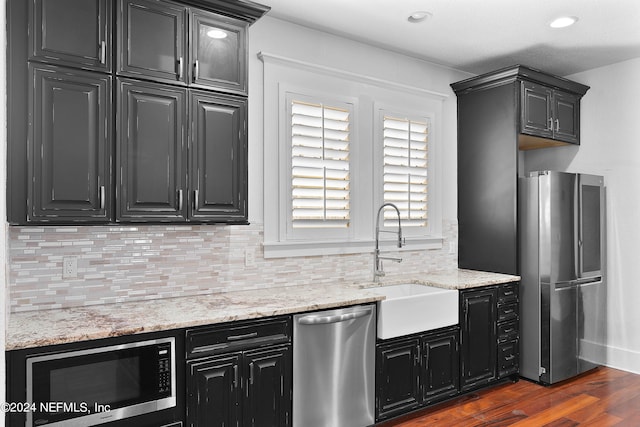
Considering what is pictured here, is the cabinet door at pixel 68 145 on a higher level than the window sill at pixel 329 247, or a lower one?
higher

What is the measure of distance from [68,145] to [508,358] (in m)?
3.60

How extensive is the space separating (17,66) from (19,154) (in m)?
0.41

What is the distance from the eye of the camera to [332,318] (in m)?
2.78

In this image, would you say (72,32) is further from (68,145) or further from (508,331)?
(508,331)

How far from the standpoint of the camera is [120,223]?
242cm

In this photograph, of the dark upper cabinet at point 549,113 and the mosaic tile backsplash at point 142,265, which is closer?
the mosaic tile backsplash at point 142,265

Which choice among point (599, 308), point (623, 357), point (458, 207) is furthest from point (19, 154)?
point (623, 357)

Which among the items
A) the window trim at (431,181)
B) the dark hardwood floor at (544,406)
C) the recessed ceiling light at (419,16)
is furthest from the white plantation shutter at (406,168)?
the dark hardwood floor at (544,406)

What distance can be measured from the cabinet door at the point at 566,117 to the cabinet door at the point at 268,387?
3.36 meters

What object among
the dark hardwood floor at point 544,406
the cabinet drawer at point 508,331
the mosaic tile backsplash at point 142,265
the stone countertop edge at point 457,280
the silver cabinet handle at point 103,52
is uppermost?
the silver cabinet handle at point 103,52

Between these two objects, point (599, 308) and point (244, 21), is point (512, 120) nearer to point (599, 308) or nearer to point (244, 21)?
point (599, 308)

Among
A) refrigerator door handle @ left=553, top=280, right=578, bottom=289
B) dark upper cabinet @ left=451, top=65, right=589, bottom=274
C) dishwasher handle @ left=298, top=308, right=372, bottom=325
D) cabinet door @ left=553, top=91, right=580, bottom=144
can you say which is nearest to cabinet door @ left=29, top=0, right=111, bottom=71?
dishwasher handle @ left=298, top=308, right=372, bottom=325

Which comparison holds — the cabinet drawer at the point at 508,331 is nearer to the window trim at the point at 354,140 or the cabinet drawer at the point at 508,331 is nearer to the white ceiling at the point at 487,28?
the window trim at the point at 354,140

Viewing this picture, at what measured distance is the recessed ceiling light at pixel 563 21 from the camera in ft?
11.0
